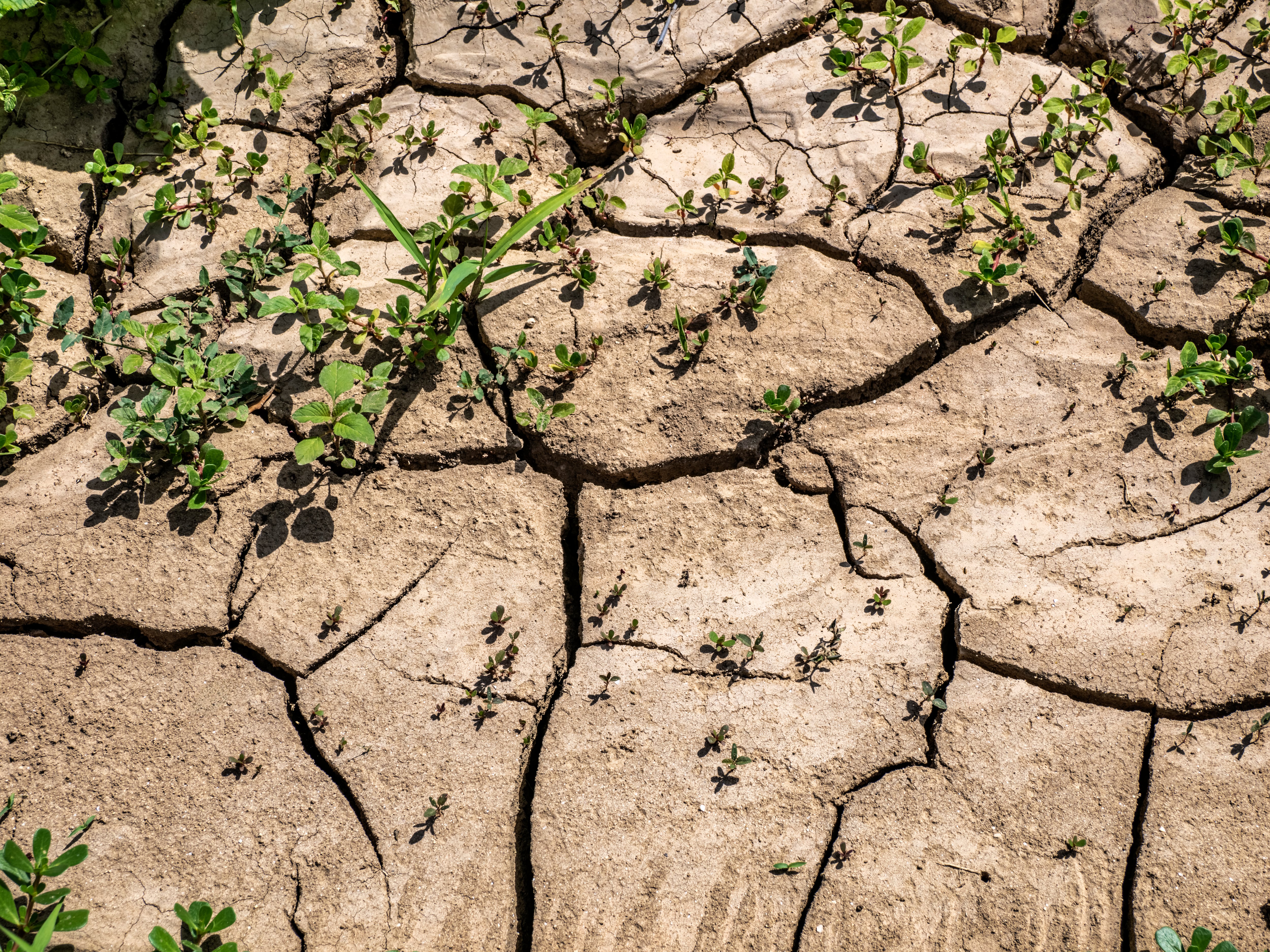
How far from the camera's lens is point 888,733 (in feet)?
6.70

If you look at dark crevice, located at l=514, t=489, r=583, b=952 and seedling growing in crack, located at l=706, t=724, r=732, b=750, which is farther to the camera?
seedling growing in crack, located at l=706, t=724, r=732, b=750

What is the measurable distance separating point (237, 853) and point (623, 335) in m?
1.65

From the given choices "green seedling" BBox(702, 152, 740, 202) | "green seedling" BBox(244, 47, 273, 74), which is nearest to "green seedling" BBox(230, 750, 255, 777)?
"green seedling" BBox(702, 152, 740, 202)

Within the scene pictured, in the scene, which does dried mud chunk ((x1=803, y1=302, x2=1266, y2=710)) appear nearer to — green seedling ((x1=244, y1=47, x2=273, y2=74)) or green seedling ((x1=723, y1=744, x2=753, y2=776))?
green seedling ((x1=723, y1=744, x2=753, y2=776))

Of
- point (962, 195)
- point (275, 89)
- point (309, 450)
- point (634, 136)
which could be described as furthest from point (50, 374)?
point (962, 195)

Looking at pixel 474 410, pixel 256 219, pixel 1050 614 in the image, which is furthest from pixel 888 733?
pixel 256 219

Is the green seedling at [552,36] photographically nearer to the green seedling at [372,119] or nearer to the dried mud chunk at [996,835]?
the green seedling at [372,119]

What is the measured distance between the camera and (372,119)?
2.87m

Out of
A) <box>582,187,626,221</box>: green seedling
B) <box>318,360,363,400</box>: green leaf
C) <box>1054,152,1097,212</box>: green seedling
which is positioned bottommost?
<box>318,360,363,400</box>: green leaf

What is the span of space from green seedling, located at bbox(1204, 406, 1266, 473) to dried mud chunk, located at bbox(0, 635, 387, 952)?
7.66 feet

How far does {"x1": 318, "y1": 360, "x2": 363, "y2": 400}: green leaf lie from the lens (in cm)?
232

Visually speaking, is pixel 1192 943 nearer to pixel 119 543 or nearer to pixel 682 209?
pixel 682 209

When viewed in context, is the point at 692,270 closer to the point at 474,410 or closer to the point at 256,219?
the point at 474,410

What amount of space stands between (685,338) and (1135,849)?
5.46ft
